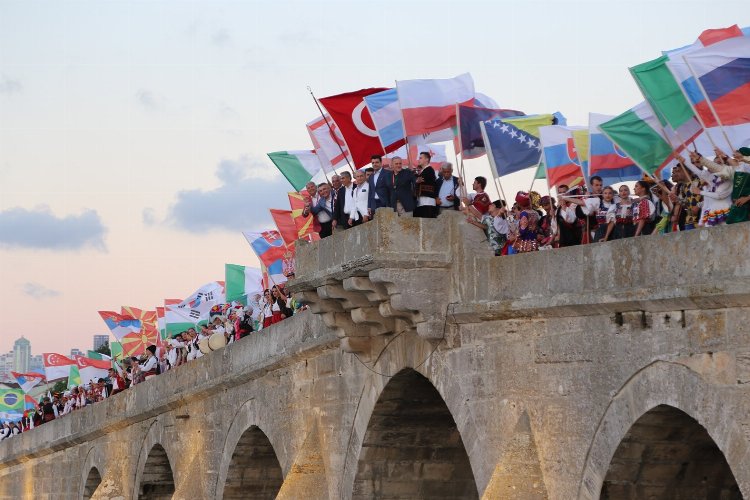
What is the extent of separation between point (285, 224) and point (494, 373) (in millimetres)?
10472

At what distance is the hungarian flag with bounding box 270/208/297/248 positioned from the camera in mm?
23312

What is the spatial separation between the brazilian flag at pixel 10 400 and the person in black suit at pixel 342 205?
34.2 metres

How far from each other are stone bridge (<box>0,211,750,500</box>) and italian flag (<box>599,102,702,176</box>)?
160 centimetres

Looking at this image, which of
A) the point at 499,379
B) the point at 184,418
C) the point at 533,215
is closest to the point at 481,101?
the point at 533,215

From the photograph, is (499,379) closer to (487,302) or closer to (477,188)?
(487,302)

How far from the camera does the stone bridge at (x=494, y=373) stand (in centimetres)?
1084

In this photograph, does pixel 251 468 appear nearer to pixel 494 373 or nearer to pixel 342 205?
pixel 342 205

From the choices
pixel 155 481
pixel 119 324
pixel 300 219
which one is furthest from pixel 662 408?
pixel 119 324

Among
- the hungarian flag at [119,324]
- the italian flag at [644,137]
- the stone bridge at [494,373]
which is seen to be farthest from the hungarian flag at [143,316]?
the italian flag at [644,137]

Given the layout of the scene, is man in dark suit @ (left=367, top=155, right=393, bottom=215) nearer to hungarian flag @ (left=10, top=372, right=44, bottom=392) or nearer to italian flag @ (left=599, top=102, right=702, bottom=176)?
italian flag @ (left=599, top=102, right=702, bottom=176)

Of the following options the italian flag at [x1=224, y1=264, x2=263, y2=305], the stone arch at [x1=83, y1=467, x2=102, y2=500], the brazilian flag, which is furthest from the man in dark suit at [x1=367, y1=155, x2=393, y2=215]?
the brazilian flag

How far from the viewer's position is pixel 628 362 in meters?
11.5

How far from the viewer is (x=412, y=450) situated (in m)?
16.4

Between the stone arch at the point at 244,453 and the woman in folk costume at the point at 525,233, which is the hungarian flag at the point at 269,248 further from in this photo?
the woman in folk costume at the point at 525,233
